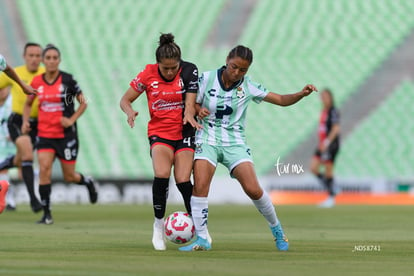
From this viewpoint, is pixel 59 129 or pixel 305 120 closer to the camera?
pixel 59 129

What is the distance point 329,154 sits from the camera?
19203 mm

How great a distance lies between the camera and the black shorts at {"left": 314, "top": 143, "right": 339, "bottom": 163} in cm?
1917

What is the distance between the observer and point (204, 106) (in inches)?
318

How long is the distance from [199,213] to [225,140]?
693 mm

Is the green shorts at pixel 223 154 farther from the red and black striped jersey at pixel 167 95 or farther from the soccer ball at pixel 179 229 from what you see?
the soccer ball at pixel 179 229

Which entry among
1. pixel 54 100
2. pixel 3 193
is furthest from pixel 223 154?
pixel 54 100

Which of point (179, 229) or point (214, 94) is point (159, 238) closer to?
point (179, 229)

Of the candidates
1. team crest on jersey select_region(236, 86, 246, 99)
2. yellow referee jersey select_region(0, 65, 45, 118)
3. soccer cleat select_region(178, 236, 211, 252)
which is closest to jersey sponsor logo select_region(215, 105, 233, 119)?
team crest on jersey select_region(236, 86, 246, 99)

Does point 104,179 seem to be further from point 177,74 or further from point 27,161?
point 177,74

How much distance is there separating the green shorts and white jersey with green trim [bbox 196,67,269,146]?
5 cm

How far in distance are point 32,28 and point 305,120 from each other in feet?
26.3

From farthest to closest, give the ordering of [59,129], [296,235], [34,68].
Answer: [34,68], [59,129], [296,235]

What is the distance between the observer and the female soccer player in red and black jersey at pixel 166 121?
8.09 metres

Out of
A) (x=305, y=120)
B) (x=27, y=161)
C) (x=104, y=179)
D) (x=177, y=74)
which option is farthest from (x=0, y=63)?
(x=305, y=120)
